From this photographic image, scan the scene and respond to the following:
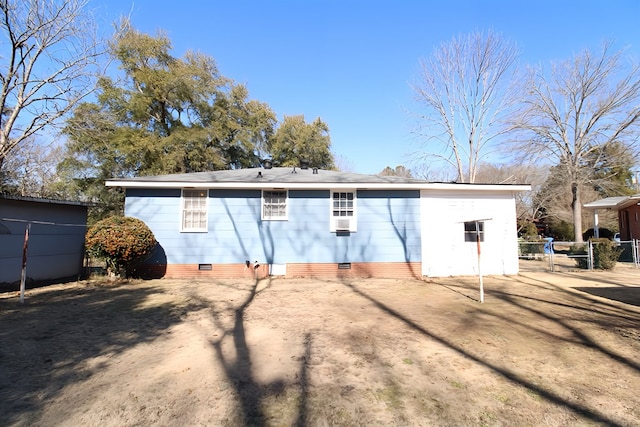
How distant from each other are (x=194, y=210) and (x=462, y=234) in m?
8.71

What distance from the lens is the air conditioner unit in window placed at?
10430 mm

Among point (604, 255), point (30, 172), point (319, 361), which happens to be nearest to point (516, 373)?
point (319, 361)

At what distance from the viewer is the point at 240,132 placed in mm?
25109

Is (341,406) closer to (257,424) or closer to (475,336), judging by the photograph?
(257,424)

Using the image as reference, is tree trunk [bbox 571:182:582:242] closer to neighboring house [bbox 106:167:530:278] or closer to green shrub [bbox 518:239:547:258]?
green shrub [bbox 518:239:547:258]

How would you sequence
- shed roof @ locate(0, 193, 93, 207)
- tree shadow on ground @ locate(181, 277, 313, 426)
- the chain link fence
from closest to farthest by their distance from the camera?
tree shadow on ground @ locate(181, 277, 313, 426), shed roof @ locate(0, 193, 93, 207), the chain link fence

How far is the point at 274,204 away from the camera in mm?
10625

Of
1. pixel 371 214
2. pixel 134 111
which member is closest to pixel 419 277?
pixel 371 214

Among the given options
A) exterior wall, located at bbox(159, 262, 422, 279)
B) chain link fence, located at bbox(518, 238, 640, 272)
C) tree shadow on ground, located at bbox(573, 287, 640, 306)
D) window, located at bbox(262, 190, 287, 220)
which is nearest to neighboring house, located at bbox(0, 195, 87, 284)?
exterior wall, located at bbox(159, 262, 422, 279)

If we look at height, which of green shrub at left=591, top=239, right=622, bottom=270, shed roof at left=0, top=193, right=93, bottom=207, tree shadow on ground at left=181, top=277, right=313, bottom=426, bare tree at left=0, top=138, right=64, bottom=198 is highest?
bare tree at left=0, top=138, right=64, bottom=198

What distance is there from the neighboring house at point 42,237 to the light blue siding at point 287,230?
1.90 m

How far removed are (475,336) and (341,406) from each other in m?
2.86

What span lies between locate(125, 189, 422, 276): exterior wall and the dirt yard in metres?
2.81

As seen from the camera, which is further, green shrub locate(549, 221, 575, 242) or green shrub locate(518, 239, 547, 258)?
green shrub locate(549, 221, 575, 242)
